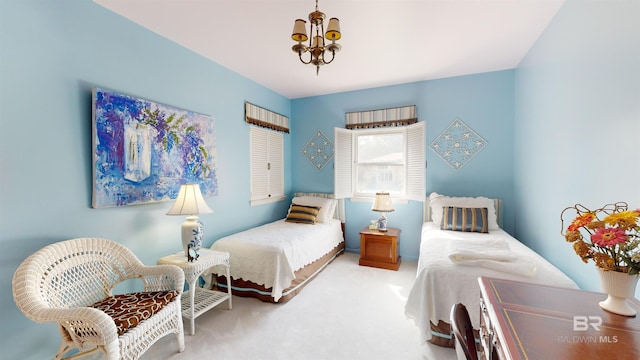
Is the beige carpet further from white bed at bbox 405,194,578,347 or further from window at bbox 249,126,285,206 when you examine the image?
window at bbox 249,126,285,206

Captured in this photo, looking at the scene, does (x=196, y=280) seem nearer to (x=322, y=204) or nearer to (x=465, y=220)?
(x=322, y=204)

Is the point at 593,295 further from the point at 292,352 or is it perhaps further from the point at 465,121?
the point at 465,121

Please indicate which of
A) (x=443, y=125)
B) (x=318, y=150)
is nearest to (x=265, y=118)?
(x=318, y=150)

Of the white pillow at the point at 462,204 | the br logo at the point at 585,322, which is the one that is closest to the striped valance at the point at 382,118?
the white pillow at the point at 462,204

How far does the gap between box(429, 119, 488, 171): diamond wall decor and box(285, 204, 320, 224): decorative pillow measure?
6.71 feet

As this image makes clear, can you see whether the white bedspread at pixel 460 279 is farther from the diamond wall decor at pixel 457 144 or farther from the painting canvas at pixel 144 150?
the painting canvas at pixel 144 150

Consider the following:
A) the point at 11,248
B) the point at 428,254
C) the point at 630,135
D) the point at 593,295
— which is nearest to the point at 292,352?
the point at 428,254

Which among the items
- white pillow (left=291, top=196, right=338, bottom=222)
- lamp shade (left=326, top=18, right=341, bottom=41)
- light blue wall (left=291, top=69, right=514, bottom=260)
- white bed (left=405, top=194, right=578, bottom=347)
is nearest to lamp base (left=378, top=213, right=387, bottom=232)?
light blue wall (left=291, top=69, right=514, bottom=260)

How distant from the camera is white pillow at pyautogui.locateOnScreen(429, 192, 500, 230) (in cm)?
327

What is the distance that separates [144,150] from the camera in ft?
7.82

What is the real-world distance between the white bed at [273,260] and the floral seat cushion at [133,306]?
868mm

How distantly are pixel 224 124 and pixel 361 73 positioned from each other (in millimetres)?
1979

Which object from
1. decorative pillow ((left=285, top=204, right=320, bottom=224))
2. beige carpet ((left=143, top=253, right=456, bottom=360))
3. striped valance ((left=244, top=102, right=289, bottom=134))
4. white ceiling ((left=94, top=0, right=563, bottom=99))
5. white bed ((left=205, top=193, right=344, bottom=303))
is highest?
white ceiling ((left=94, top=0, right=563, bottom=99))

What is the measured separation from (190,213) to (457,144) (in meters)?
3.58
